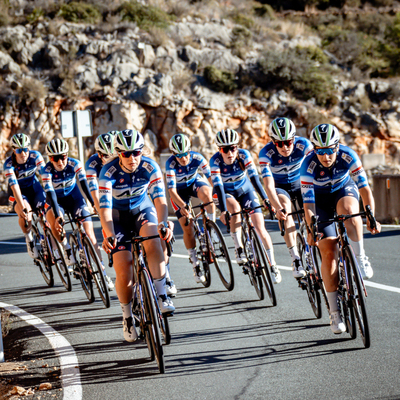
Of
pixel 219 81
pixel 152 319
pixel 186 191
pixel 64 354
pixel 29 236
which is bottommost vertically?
pixel 64 354

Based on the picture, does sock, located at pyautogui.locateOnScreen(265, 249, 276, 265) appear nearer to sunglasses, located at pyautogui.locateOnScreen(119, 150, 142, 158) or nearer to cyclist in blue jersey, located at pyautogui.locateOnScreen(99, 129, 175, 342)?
cyclist in blue jersey, located at pyautogui.locateOnScreen(99, 129, 175, 342)

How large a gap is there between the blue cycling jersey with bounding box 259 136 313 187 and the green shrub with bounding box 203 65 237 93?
22918mm

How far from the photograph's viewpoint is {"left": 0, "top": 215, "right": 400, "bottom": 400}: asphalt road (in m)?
4.35

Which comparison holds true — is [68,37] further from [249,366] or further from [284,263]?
[249,366]

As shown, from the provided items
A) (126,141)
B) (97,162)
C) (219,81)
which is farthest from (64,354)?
(219,81)

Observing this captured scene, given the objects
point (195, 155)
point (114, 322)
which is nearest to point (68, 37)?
point (195, 155)

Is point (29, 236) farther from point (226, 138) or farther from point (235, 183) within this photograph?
point (226, 138)

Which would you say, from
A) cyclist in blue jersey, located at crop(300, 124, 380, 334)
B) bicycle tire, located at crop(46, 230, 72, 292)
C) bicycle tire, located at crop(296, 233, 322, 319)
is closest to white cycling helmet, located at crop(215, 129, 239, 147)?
bicycle tire, located at crop(296, 233, 322, 319)

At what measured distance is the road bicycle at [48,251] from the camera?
8328 mm

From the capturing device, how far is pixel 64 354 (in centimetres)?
538

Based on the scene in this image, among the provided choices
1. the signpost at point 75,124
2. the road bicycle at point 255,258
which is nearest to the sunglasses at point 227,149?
the road bicycle at point 255,258

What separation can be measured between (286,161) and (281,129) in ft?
1.93

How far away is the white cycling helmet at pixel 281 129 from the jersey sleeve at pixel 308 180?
142 centimetres

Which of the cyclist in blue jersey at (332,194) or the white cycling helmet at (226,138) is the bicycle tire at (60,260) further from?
the cyclist in blue jersey at (332,194)
